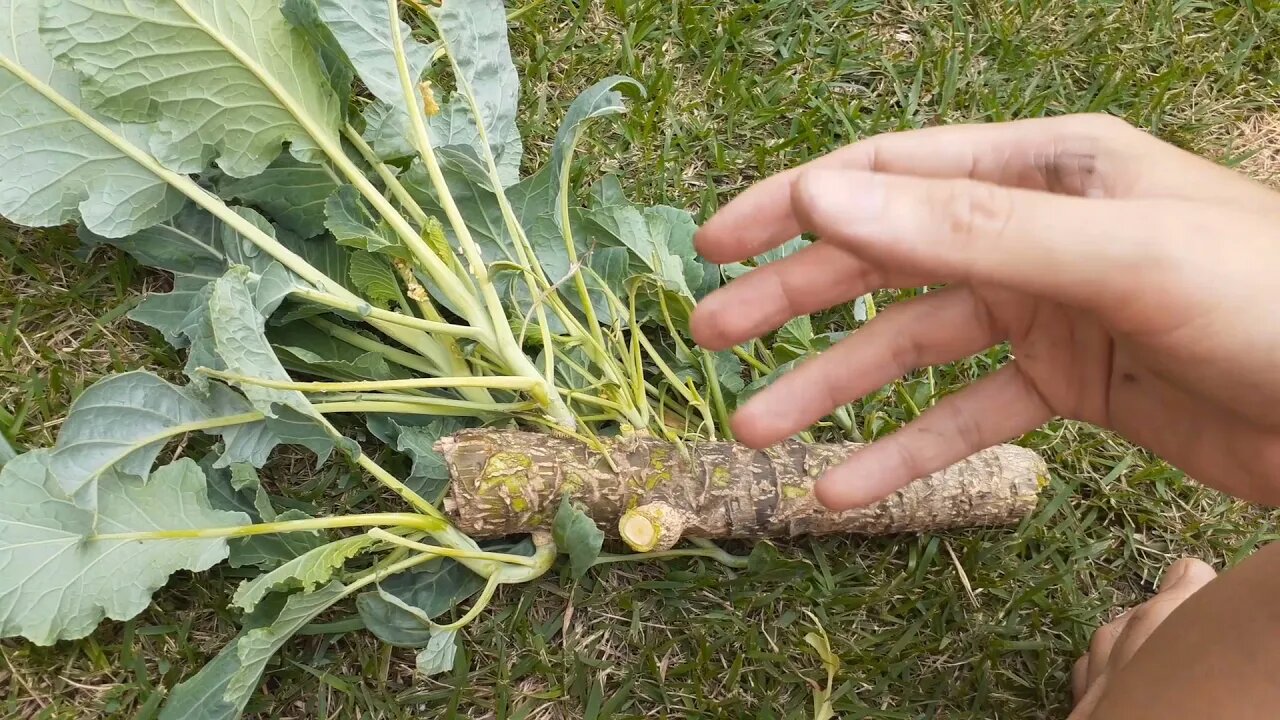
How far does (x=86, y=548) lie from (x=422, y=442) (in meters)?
0.48

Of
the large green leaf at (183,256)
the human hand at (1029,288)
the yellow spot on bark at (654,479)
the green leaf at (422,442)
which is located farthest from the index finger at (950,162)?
the large green leaf at (183,256)

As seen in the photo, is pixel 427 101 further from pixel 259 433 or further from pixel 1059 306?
pixel 1059 306

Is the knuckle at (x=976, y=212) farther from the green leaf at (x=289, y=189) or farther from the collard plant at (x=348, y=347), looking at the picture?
the green leaf at (x=289, y=189)

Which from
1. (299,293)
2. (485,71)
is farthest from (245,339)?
(485,71)

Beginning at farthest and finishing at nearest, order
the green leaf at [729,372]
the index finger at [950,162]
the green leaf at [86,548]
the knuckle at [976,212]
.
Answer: the green leaf at [729,372] → the green leaf at [86,548] → the index finger at [950,162] → the knuckle at [976,212]

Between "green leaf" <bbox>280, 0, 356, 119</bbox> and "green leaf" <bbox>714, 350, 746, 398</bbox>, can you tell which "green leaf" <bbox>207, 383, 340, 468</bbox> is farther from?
"green leaf" <bbox>714, 350, 746, 398</bbox>

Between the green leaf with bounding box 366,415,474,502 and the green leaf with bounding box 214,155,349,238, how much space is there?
1.12ft

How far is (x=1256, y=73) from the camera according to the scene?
70.1 inches

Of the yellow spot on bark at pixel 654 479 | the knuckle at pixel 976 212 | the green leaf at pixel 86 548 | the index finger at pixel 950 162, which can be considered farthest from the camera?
the yellow spot on bark at pixel 654 479

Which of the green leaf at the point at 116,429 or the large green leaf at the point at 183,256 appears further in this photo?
the large green leaf at the point at 183,256

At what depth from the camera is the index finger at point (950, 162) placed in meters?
0.87

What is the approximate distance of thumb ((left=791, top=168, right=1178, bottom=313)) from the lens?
63cm

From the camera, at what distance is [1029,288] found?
2.16 ft

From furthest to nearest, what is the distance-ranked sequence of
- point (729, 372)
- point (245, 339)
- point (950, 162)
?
point (729, 372) → point (245, 339) → point (950, 162)
